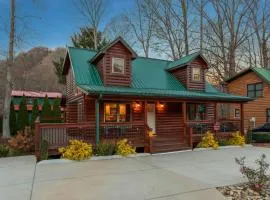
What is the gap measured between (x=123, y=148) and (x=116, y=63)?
5.06m

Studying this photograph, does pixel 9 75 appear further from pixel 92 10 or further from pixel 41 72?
pixel 41 72

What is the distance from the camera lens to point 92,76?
1364cm

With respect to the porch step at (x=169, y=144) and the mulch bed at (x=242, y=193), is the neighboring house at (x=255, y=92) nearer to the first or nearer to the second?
the porch step at (x=169, y=144)

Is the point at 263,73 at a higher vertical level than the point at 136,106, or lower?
higher

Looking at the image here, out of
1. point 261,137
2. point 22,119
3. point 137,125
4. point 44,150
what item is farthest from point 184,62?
point 22,119

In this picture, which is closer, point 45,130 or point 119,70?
point 45,130

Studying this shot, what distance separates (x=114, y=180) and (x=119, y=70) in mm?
7868

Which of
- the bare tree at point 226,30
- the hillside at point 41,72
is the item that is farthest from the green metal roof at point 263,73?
the hillside at point 41,72

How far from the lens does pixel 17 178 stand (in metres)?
7.13

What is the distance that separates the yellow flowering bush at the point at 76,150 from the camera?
978 cm

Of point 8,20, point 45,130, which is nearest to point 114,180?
point 45,130

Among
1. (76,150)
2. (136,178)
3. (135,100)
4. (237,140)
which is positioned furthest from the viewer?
(237,140)

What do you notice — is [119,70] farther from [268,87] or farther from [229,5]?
[229,5]

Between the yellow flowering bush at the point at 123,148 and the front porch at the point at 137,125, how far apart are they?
1.50 ft
